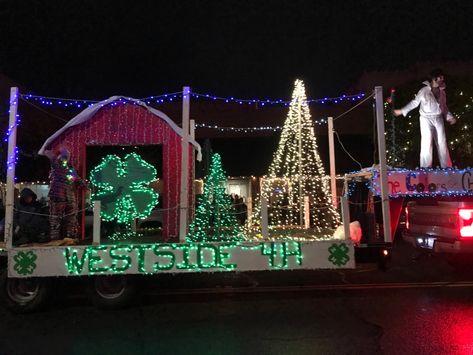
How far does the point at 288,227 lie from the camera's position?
34.4ft

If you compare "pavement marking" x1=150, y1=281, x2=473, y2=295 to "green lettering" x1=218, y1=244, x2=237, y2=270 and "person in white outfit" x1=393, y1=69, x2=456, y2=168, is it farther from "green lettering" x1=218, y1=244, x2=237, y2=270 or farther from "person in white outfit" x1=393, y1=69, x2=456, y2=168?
"person in white outfit" x1=393, y1=69, x2=456, y2=168

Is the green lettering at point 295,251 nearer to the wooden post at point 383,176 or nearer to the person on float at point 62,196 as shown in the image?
the wooden post at point 383,176

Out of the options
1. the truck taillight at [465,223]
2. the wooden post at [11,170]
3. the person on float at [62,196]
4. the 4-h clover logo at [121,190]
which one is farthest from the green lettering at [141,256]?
the truck taillight at [465,223]

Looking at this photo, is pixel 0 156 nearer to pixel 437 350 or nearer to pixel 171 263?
pixel 171 263

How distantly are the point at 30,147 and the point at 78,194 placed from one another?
13.8 metres

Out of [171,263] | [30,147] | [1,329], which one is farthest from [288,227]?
[30,147]

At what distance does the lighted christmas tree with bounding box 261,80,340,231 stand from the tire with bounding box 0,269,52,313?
211 inches

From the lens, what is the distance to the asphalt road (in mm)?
5422

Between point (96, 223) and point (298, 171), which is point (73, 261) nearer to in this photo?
point (96, 223)

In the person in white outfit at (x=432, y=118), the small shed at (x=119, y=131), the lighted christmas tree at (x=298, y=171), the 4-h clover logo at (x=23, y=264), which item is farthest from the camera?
the lighted christmas tree at (x=298, y=171)

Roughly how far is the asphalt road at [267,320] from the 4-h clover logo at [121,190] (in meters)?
1.45

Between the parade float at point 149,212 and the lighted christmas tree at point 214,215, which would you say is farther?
the lighted christmas tree at point 214,215

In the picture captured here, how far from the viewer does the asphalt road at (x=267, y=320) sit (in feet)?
17.8

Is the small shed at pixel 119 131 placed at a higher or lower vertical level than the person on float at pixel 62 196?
higher
